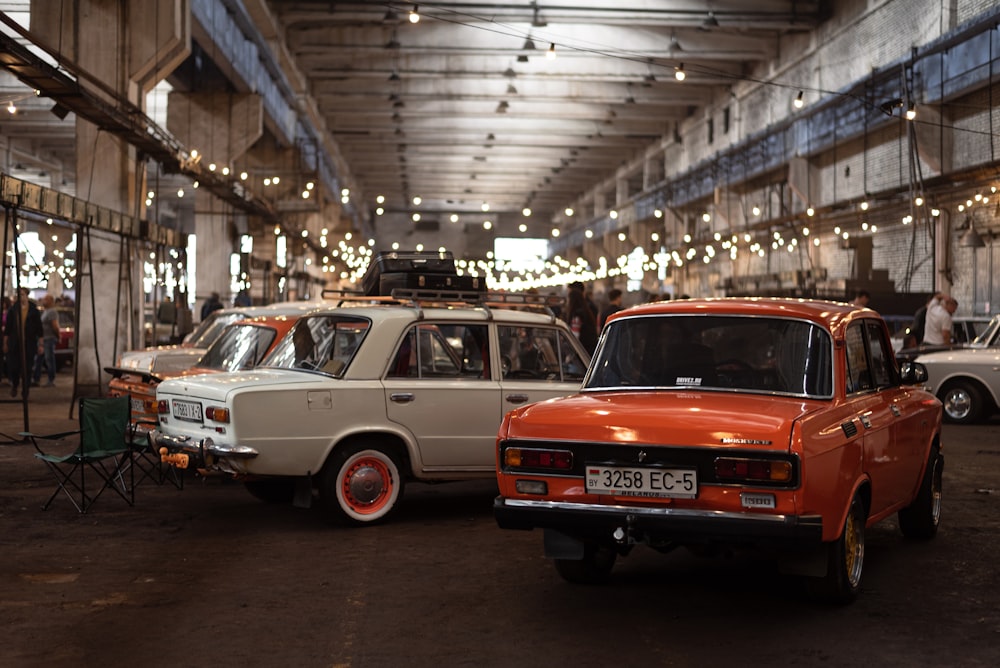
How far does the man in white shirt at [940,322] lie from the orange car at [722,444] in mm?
13825

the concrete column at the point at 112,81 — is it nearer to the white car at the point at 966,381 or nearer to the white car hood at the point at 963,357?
the white car hood at the point at 963,357

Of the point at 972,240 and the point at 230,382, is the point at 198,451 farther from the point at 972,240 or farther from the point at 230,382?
the point at 972,240

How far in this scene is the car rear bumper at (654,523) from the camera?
19.8 feet

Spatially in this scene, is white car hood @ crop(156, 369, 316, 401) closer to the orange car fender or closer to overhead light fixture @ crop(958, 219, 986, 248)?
the orange car fender

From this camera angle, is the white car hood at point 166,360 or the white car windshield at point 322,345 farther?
the white car hood at point 166,360

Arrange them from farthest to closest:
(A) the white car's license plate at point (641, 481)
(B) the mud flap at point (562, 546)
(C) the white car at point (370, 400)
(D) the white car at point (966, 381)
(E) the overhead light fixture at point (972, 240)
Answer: (E) the overhead light fixture at point (972, 240) → (D) the white car at point (966, 381) → (C) the white car at point (370, 400) → (B) the mud flap at point (562, 546) → (A) the white car's license plate at point (641, 481)

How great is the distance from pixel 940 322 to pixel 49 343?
19042mm

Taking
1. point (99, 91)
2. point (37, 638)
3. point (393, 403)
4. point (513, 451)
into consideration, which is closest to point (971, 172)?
point (99, 91)

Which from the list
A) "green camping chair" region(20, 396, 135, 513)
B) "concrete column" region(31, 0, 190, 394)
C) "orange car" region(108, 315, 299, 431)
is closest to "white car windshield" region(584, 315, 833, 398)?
"green camping chair" region(20, 396, 135, 513)

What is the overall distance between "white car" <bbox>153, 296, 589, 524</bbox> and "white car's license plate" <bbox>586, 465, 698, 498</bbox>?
3.26 metres

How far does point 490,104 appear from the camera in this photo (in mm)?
44906

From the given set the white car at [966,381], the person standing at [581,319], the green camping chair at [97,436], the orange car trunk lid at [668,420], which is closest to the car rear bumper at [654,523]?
the orange car trunk lid at [668,420]

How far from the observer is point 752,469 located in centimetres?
613

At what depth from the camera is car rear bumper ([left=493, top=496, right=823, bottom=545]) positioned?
19.8ft
